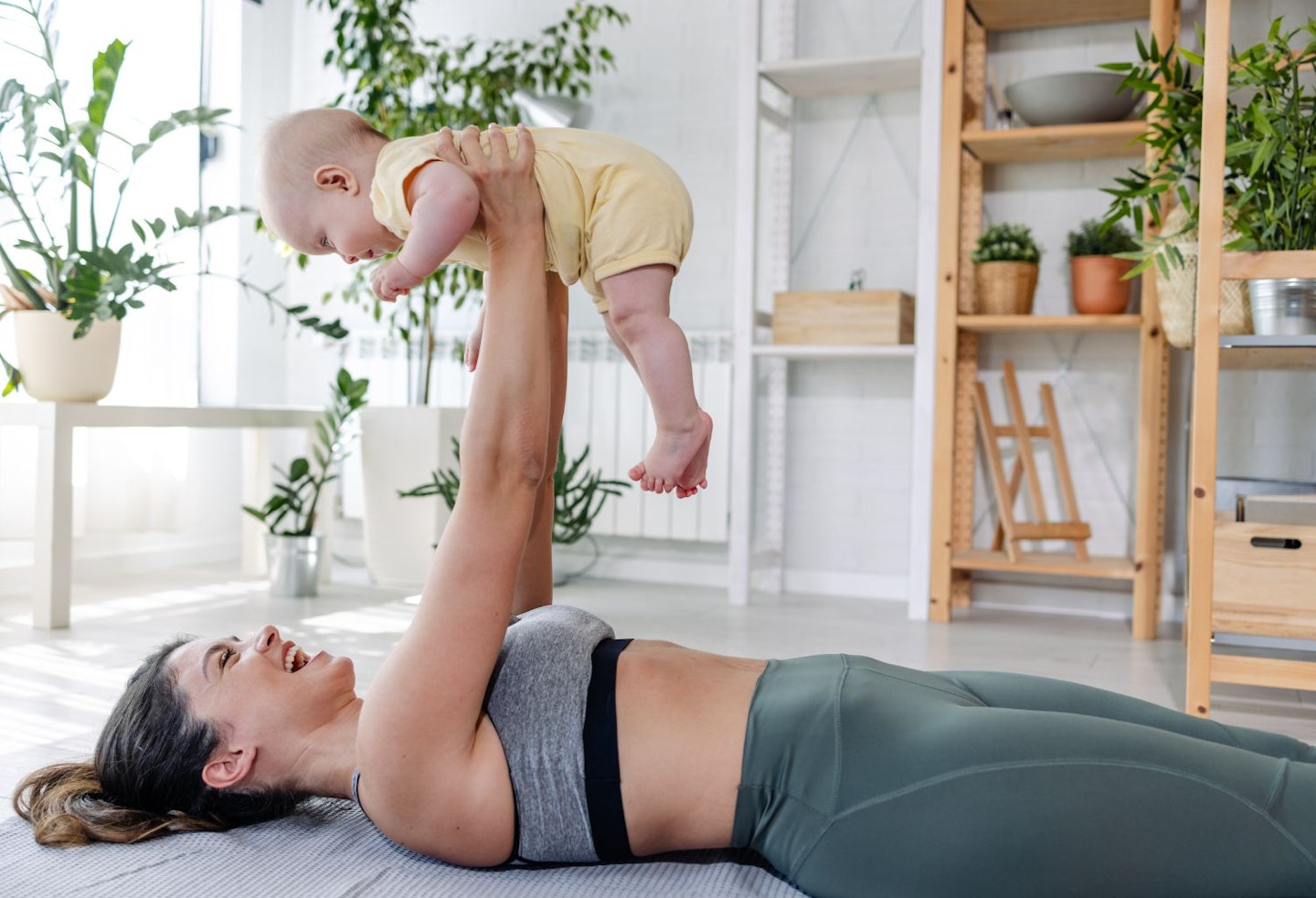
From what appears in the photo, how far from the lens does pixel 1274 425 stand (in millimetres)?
3381

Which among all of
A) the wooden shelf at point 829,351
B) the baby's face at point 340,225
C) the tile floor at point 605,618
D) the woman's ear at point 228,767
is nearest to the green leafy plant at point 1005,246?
the wooden shelf at point 829,351

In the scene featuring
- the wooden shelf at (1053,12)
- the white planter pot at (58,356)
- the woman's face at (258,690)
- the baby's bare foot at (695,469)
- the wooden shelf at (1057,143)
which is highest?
the wooden shelf at (1053,12)

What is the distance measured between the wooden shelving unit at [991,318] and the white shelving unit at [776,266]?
0.14 feet

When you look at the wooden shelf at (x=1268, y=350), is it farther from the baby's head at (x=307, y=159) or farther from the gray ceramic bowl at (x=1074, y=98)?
the baby's head at (x=307, y=159)

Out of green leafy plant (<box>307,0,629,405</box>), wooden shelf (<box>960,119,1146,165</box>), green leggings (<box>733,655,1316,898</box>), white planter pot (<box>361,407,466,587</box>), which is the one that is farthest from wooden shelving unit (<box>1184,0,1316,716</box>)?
white planter pot (<box>361,407,466,587</box>)

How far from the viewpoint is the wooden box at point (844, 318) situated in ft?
11.4

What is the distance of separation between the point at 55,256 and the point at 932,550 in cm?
254

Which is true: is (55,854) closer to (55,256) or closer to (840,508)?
(55,256)

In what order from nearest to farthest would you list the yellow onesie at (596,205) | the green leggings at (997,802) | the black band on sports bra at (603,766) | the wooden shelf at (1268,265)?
the green leggings at (997,802)
the black band on sports bra at (603,766)
the yellow onesie at (596,205)
the wooden shelf at (1268,265)

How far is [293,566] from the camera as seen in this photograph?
3596 mm

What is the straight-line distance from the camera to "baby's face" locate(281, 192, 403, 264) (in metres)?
1.40

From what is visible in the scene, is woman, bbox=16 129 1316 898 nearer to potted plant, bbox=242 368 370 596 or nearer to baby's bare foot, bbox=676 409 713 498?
baby's bare foot, bbox=676 409 713 498

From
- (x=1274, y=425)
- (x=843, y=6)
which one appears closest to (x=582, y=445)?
(x=843, y=6)

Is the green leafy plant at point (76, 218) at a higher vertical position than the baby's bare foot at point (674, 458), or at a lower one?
higher
